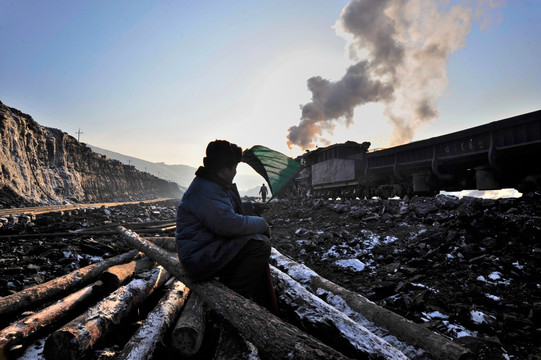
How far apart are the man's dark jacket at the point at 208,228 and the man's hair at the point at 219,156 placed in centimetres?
8

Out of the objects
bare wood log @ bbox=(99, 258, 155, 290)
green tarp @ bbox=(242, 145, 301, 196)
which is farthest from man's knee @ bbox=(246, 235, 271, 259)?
green tarp @ bbox=(242, 145, 301, 196)

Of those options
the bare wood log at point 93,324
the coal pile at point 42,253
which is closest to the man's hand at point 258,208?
the bare wood log at point 93,324

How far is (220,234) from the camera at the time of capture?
2.13m

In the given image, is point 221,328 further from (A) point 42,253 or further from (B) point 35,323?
(A) point 42,253

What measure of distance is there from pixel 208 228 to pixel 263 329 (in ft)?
3.20

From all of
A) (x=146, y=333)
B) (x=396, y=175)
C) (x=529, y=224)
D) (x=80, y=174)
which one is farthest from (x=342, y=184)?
(x=80, y=174)

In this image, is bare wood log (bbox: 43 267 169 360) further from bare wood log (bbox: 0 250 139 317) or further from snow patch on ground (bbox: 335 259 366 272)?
snow patch on ground (bbox: 335 259 366 272)

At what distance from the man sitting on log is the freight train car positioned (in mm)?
8611

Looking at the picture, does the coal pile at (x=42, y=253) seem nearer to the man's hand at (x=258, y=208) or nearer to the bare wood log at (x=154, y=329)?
the bare wood log at (x=154, y=329)

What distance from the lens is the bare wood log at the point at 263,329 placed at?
4.28ft

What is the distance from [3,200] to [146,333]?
18.3 meters

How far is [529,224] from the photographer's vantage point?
436cm

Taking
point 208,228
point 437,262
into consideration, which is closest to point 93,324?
point 208,228

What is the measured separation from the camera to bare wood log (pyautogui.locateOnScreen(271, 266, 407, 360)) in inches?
60.7
